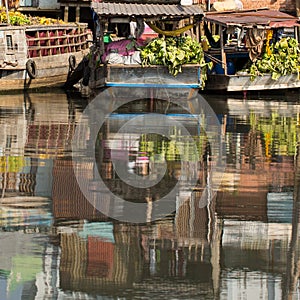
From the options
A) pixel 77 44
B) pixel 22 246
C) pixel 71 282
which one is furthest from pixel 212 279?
pixel 77 44

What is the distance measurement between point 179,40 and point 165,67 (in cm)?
115

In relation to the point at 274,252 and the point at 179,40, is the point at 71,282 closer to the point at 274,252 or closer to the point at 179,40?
the point at 274,252

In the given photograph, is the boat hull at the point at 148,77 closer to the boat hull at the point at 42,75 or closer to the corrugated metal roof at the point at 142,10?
the corrugated metal roof at the point at 142,10

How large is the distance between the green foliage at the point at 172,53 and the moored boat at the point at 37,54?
3701 mm

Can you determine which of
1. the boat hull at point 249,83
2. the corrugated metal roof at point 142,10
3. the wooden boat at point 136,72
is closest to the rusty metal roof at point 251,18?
the boat hull at point 249,83

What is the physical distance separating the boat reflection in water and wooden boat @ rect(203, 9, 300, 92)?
1109cm

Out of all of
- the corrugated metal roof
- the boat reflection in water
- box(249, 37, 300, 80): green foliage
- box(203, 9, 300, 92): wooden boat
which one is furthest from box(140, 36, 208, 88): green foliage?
the boat reflection in water

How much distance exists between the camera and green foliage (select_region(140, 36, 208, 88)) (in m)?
23.6

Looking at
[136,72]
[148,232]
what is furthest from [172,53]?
[148,232]

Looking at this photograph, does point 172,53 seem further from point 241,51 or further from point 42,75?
point 42,75

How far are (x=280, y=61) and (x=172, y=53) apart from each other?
468 cm

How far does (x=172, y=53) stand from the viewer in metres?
23.6

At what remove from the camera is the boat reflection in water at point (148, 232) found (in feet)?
24.9

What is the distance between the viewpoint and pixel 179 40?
80.1 feet
